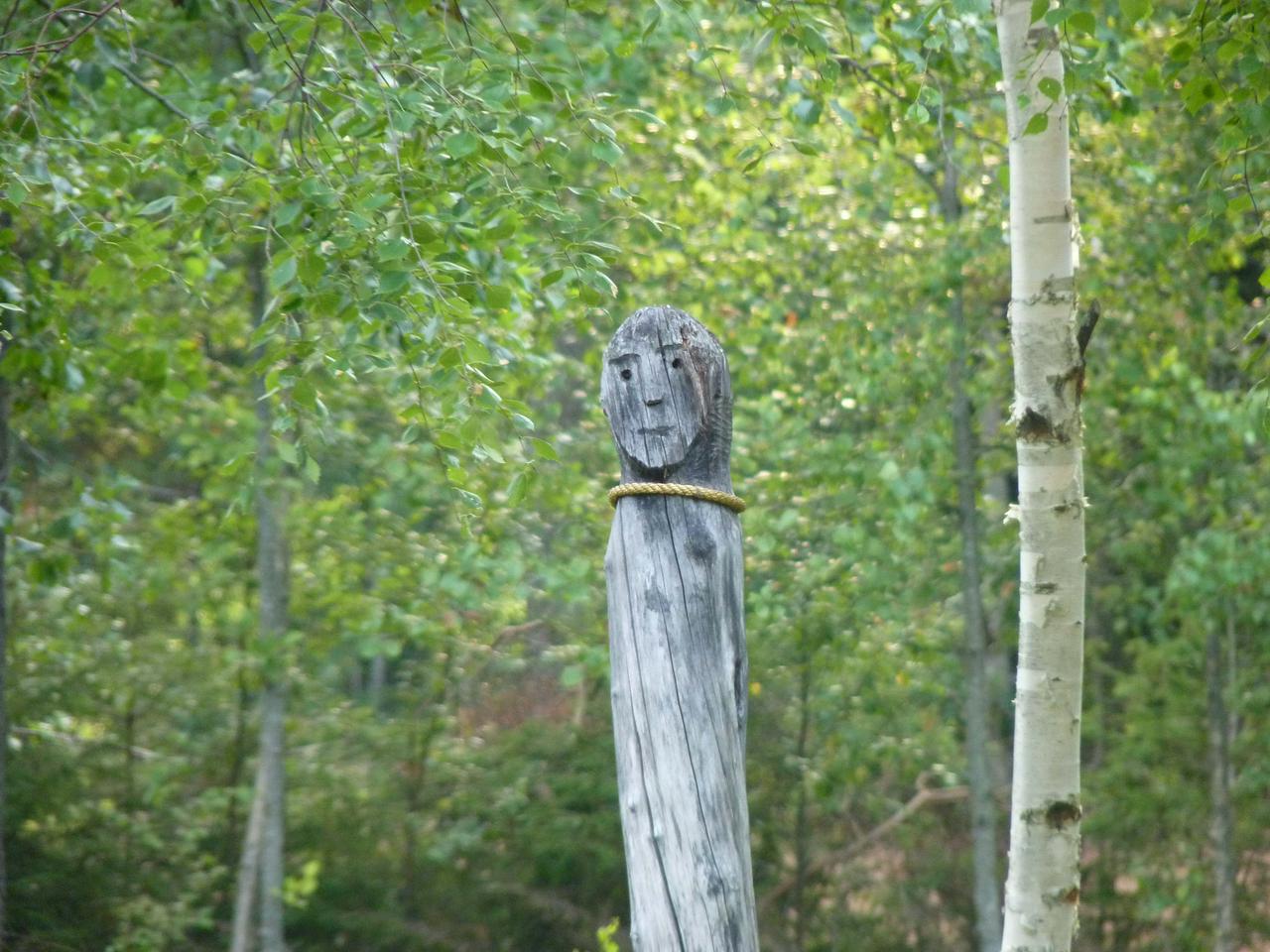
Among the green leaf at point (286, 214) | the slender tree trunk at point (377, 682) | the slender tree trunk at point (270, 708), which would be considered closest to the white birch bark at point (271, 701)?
the slender tree trunk at point (270, 708)

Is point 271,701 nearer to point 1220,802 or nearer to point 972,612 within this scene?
point 972,612

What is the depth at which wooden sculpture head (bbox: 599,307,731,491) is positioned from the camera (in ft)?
8.55

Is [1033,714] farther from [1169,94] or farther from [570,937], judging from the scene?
[570,937]

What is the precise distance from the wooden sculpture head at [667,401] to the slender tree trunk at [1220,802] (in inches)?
242

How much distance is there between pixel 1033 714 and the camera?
130 inches

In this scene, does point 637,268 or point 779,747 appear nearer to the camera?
point 637,268

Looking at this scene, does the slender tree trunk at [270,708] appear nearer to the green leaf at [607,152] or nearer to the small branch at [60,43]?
the small branch at [60,43]

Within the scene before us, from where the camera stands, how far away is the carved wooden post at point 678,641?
7.88 feet

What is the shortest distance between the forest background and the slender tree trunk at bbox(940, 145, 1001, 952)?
0.04 meters

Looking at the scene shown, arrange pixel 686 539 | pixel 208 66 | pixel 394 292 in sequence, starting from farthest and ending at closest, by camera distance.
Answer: pixel 208 66 < pixel 394 292 < pixel 686 539

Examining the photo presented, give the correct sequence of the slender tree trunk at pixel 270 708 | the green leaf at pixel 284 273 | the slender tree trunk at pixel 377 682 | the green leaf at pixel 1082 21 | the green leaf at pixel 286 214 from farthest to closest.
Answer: the slender tree trunk at pixel 377 682 → the slender tree trunk at pixel 270 708 → the green leaf at pixel 286 214 → the green leaf at pixel 284 273 → the green leaf at pixel 1082 21

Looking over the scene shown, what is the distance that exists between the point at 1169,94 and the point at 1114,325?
1300mm

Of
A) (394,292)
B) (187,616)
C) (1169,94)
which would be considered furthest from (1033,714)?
(187,616)

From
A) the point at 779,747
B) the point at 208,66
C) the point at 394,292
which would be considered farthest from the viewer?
the point at 779,747
